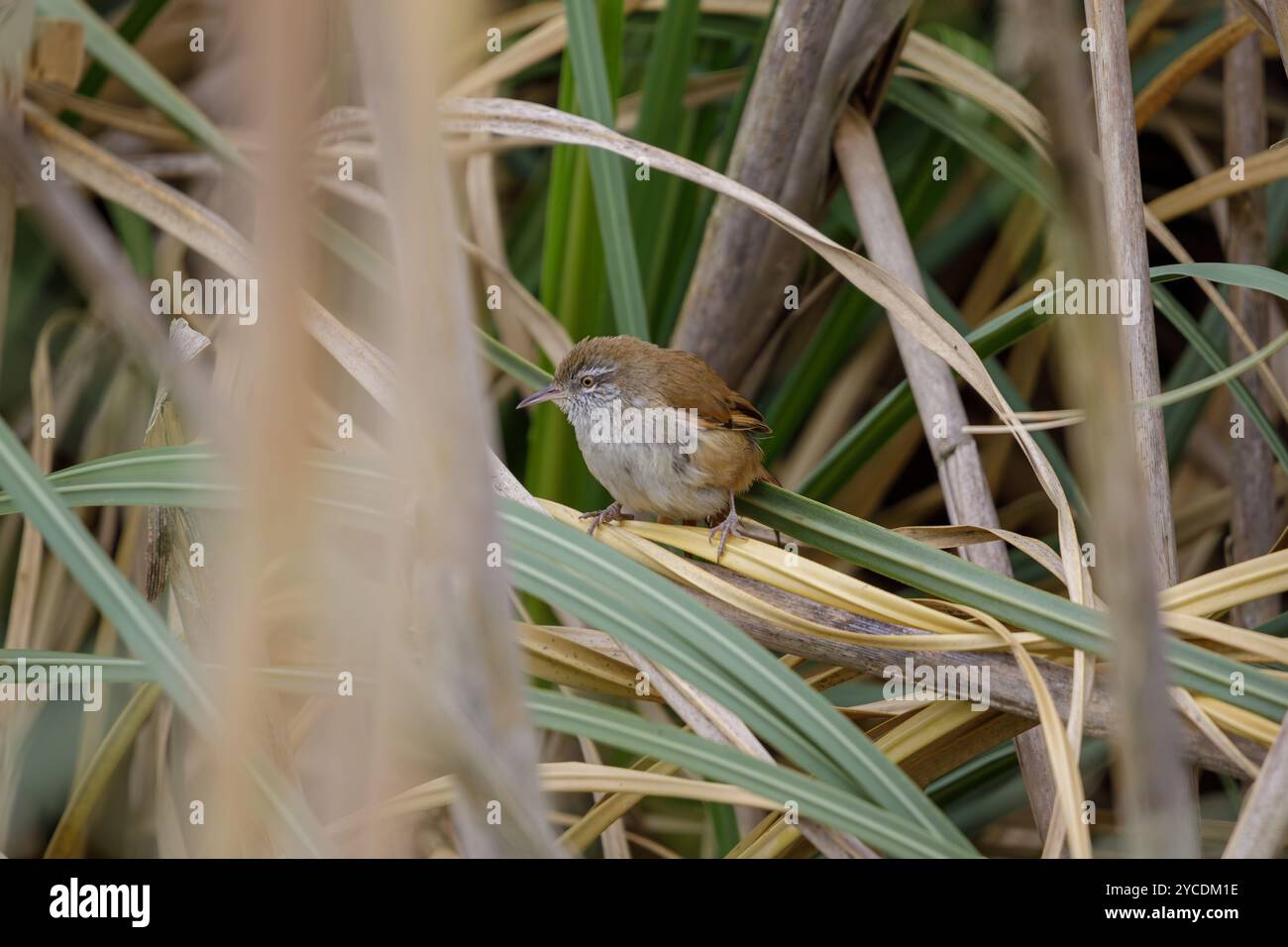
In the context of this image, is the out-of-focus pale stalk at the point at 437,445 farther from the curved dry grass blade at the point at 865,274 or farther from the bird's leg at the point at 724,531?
the curved dry grass blade at the point at 865,274

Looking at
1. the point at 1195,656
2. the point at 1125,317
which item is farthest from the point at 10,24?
the point at 1195,656

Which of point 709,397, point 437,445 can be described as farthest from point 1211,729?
point 709,397

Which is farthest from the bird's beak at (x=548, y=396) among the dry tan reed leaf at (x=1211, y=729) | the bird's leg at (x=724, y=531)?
the dry tan reed leaf at (x=1211, y=729)

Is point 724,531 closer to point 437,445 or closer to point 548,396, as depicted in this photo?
point 548,396

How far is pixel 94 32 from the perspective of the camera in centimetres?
175

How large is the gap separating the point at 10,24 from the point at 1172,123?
2.43 m

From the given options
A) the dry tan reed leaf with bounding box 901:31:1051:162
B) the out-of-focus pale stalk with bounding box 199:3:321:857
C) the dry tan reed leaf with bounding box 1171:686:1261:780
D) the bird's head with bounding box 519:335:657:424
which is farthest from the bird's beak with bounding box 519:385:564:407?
the out-of-focus pale stalk with bounding box 199:3:321:857

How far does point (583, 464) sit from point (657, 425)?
265mm

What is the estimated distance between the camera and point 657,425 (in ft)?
6.84

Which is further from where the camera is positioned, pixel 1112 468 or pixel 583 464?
pixel 583 464

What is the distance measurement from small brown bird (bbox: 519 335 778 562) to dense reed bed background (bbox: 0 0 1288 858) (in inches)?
4.6

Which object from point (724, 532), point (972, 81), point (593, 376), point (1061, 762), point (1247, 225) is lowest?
point (1061, 762)
